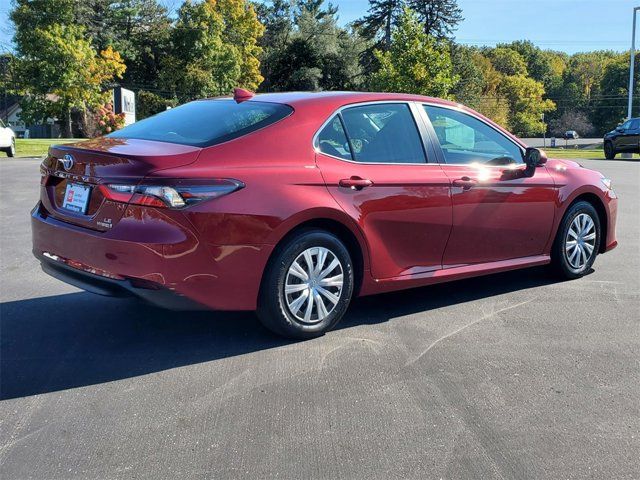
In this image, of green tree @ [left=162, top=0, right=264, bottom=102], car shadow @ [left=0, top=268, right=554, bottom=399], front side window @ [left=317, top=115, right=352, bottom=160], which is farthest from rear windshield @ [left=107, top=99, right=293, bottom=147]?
green tree @ [left=162, top=0, right=264, bottom=102]

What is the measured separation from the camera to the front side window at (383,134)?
4.70 meters

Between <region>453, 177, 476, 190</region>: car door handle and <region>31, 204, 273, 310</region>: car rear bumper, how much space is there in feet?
5.76

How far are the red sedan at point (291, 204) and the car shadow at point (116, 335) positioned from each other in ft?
1.29

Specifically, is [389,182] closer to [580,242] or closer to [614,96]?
[580,242]

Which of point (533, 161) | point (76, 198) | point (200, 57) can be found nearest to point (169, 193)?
point (76, 198)

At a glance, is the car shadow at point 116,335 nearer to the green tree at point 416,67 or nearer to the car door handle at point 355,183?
the car door handle at point 355,183

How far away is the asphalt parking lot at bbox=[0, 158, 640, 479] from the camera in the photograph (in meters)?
2.90

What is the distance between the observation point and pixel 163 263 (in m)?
3.79

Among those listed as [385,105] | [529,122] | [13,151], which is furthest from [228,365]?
[529,122]

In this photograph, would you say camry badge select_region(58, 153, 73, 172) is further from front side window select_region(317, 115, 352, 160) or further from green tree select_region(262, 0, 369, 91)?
green tree select_region(262, 0, 369, 91)

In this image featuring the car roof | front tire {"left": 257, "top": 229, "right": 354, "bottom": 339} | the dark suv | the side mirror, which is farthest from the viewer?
the dark suv

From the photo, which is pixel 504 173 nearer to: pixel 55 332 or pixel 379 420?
pixel 379 420

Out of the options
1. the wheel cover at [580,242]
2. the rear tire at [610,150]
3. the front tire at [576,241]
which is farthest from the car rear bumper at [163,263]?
the rear tire at [610,150]

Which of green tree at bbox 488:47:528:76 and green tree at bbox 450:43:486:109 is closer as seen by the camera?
green tree at bbox 450:43:486:109
